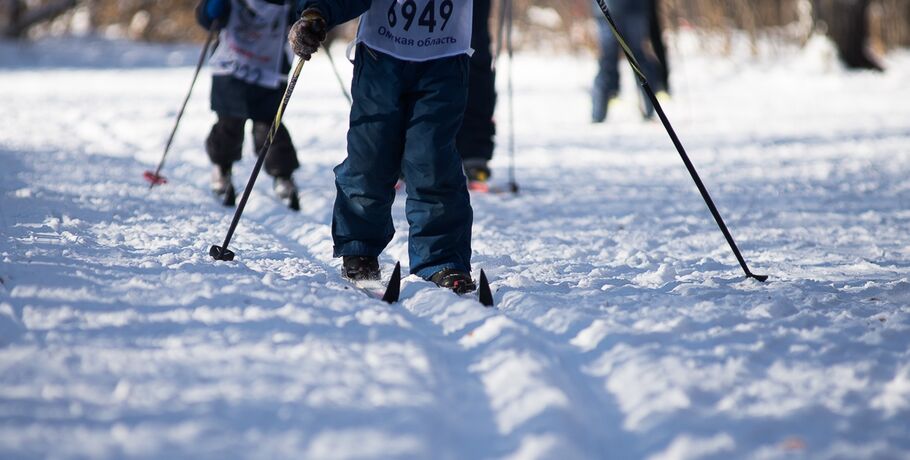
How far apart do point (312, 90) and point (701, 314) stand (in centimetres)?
822

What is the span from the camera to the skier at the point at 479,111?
17.4ft

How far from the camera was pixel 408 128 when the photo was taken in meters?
3.26

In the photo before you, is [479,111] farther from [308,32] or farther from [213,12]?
[308,32]

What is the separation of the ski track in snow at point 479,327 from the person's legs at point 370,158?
20 centimetres

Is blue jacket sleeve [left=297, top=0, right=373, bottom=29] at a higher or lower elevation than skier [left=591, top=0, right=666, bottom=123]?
higher

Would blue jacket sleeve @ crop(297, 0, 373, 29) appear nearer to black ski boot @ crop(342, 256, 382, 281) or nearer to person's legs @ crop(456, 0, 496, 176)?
black ski boot @ crop(342, 256, 382, 281)

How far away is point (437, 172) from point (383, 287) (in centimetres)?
43

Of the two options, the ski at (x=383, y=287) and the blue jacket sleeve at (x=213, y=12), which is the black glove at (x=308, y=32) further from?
the blue jacket sleeve at (x=213, y=12)

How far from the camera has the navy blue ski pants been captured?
3.23 metres

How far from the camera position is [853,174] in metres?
5.90

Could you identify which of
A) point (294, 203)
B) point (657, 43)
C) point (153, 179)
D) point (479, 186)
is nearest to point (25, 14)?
point (657, 43)

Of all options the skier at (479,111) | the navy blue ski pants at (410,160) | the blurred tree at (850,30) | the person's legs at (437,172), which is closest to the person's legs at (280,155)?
the skier at (479,111)

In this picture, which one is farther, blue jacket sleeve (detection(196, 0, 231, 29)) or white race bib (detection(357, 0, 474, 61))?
Answer: blue jacket sleeve (detection(196, 0, 231, 29))

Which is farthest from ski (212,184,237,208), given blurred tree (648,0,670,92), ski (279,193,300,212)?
blurred tree (648,0,670,92)
